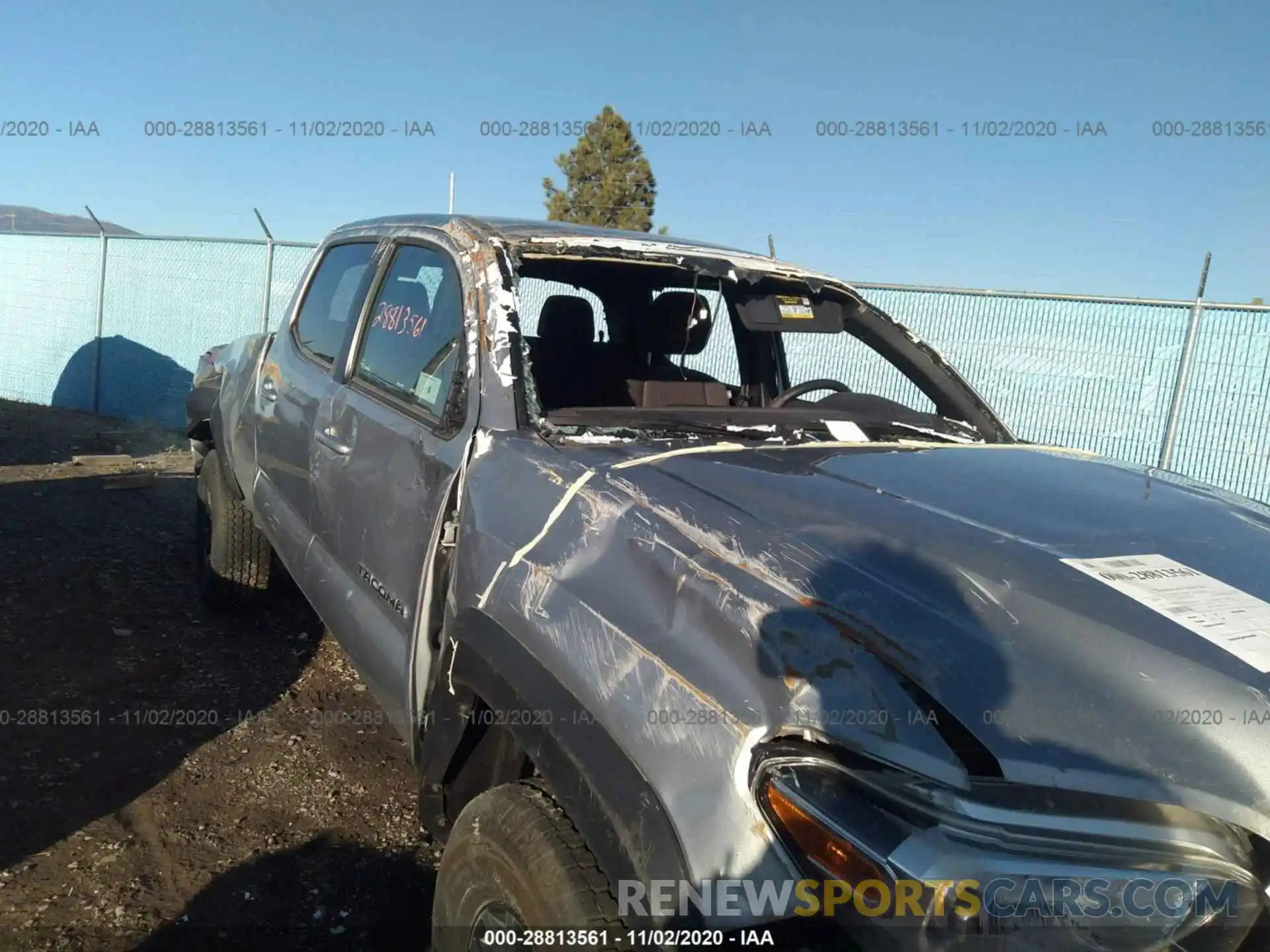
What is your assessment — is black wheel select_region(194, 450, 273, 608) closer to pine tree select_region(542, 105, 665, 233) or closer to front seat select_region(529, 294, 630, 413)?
front seat select_region(529, 294, 630, 413)

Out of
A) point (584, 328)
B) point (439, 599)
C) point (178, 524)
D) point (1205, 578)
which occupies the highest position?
point (584, 328)

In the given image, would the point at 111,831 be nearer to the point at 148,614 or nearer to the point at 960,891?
the point at 148,614

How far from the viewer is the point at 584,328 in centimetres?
341

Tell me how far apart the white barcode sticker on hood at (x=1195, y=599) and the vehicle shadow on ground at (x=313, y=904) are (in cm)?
193

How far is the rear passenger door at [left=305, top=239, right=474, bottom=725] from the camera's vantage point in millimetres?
2246

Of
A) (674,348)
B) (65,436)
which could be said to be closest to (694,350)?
(674,348)

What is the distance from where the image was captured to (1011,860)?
121 centimetres

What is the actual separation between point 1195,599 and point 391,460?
5.98 feet

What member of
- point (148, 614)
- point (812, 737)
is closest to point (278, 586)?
point (148, 614)

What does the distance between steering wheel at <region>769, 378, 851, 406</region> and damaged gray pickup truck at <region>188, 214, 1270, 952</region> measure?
1.00ft

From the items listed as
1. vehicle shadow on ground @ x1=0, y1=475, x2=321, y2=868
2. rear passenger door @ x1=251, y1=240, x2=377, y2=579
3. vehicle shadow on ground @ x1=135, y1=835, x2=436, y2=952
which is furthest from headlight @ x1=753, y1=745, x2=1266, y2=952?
vehicle shadow on ground @ x1=0, y1=475, x2=321, y2=868

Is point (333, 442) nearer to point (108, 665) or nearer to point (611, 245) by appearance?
point (611, 245)

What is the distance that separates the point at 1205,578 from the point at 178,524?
6218 mm

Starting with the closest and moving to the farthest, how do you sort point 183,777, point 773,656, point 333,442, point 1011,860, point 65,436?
point 1011,860 → point 773,656 → point 333,442 → point 183,777 → point 65,436
